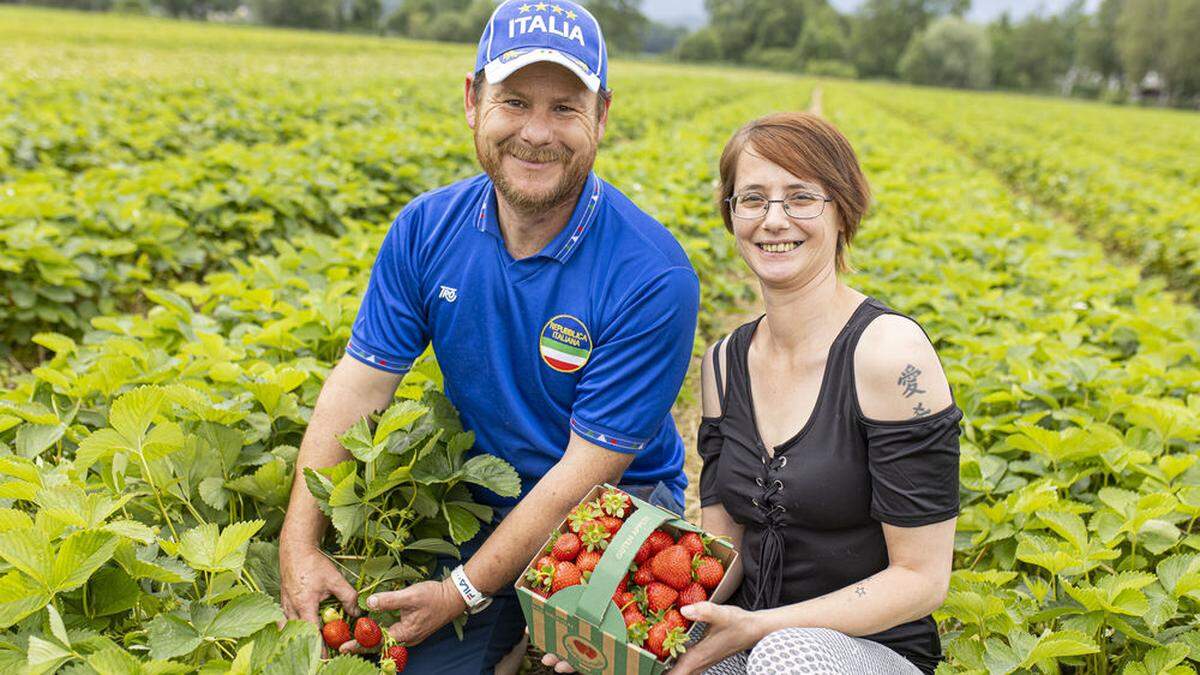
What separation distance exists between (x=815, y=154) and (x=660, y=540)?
95cm

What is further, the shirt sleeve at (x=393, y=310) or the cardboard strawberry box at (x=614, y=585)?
the shirt sleeve at (x=393, y=310)

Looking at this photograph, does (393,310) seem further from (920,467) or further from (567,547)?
(920,467)

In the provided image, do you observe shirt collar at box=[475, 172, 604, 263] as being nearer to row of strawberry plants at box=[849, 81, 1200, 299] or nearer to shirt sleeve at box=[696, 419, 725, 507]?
shirt sleeve at box=[696, 419, 725, 507]

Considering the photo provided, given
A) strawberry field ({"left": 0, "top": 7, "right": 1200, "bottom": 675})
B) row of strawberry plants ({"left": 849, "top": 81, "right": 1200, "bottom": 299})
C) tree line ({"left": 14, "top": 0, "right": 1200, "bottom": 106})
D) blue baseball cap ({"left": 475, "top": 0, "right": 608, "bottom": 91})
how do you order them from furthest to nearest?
tree line ({"left": 14, "top": 0, "right": 1200, "bottom": 106}) → row of strawberry plants ({"left": 849, "top": 81, "right": 1200, "bottom": 299}) → blue baseball cap ({"left": 475, "top": 0, "right": 608, "bottom": 91}) → strawberry field ({"left": 0, "top": 7, "right": 1200, "bottom": 675})

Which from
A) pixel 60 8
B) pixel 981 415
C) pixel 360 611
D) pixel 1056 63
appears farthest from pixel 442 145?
pixel 1056 63

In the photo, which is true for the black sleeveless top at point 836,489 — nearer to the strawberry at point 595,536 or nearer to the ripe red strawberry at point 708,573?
the ripe red strawberry at point 708,573

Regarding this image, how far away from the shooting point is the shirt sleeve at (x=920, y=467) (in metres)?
1.64

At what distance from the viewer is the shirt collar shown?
2121mm

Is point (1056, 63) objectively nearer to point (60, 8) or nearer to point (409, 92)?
point (409, 92)

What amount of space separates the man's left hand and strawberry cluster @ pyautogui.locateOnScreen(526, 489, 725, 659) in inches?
13.4

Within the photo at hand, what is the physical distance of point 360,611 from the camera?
1.91 meters

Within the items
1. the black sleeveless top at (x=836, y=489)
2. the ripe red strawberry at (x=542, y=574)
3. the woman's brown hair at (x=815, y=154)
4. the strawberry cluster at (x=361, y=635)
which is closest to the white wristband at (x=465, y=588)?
the strawberry cluster at (x=361, y=635)

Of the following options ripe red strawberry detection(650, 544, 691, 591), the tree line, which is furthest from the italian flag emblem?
the tree line

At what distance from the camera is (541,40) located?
78.7 inches
